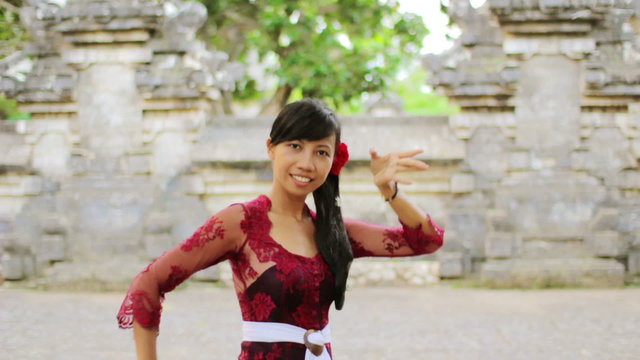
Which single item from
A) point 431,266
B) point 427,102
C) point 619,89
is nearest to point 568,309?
point 431,266

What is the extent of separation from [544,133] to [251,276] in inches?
235

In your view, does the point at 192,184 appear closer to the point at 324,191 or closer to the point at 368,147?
the point at 368,147

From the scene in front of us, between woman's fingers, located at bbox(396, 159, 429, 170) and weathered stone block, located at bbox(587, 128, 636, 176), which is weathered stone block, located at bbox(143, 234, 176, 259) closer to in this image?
weathered stone block, located at bbox(587, 128, 636, 176)

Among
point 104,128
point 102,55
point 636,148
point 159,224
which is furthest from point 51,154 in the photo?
point 636,148

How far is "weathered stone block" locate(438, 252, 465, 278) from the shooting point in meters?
7.33

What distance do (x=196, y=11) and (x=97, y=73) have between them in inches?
54.0

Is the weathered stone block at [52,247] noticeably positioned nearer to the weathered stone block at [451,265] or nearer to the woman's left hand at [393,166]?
the weathered stone block at [451,265]

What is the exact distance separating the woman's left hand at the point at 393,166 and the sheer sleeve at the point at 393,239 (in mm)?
211

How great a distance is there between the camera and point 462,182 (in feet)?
24.2

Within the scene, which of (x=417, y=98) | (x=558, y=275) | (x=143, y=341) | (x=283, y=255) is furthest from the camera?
(x=417, y=98)

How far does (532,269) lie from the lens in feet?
23.5

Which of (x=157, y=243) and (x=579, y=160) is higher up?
(x=579, y=160)

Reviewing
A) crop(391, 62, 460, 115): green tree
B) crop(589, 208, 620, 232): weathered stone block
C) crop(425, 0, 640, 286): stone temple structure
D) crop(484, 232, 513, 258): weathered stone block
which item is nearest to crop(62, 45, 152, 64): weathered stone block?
→ crop(425, 0, 640, 286): stone temple structure

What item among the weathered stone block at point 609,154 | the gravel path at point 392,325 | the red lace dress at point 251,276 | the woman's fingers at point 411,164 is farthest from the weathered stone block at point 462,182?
the red lace dress at point 251,276
